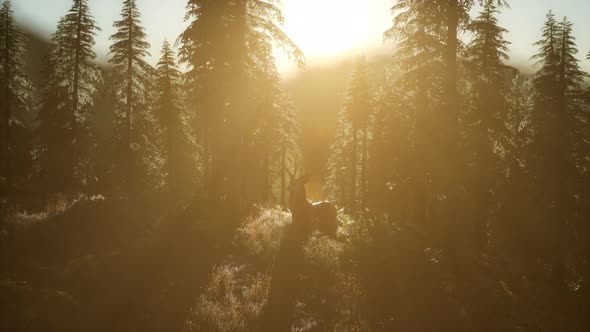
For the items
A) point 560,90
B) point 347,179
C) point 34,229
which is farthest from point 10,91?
point 560,90

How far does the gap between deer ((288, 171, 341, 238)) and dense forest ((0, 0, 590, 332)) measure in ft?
0.29

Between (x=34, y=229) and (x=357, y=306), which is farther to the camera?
(x=34, y=229)

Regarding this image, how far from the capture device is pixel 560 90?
22328 millimetres

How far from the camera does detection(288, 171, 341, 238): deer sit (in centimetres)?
1591

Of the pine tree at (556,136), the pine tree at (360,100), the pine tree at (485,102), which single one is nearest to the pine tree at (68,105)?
the pine tree at (360,100)

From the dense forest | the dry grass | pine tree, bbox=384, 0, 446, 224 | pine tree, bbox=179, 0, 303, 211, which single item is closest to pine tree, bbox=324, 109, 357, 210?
the dense forest

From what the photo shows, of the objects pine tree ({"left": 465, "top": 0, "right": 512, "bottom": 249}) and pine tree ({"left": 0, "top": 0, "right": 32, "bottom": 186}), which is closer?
pine tree ({"left": 465, "top": 0, "right": 512, "bottom": 249})

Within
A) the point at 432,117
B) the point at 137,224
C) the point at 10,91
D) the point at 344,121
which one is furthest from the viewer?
the point at 344,121

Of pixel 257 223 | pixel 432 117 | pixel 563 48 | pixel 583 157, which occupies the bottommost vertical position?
pixel 257 223

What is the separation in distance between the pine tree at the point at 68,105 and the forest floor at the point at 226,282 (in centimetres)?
1337

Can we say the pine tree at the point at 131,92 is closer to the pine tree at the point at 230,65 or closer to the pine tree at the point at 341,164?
the pine tree at the point at 230,65

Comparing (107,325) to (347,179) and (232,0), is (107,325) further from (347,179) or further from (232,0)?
(347,179)

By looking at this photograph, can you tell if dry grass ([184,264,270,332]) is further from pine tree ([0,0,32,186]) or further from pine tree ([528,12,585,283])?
pine tree ([0,0,32,186])

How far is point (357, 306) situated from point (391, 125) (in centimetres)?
1885
